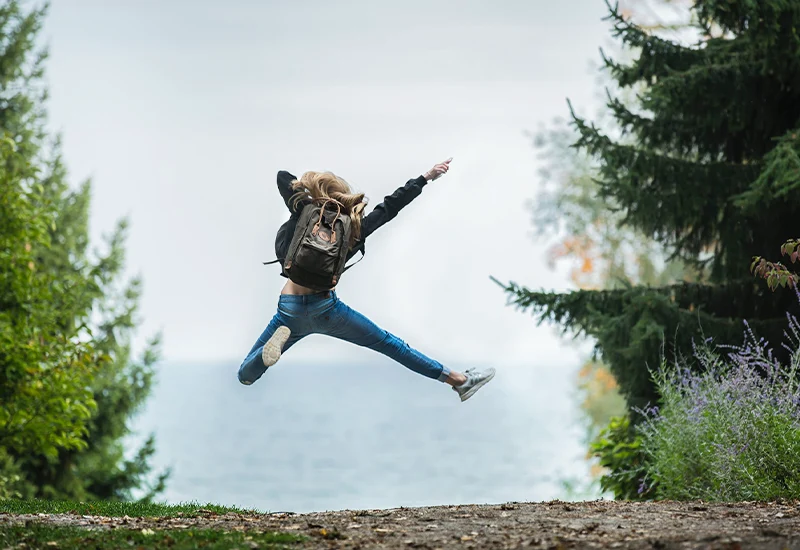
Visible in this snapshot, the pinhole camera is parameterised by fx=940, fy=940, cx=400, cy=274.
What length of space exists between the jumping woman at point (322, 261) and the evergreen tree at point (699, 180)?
3.52m

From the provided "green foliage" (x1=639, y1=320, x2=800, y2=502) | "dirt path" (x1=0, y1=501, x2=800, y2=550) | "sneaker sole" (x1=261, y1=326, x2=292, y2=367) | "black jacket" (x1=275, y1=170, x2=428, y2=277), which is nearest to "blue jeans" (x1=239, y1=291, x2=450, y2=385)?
"sneaker sole" (x1=261, y1=326, x2=292, y2=367)

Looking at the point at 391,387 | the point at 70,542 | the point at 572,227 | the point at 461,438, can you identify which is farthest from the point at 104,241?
the point at 391,387

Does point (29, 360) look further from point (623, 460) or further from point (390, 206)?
point (623, 460)

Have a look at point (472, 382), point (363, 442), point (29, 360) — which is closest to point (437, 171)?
point (472, 382)

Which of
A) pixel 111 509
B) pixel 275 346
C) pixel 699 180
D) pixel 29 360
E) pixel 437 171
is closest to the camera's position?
pixel 275 346

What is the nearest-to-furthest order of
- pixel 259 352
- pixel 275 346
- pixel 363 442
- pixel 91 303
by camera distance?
pixel 275 346 < pixel 259 352 < pixel 91 303 < pixel 363 442

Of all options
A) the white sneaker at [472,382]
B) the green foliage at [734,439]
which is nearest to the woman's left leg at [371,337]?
the white sneaker at [472,382]

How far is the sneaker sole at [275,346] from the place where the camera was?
20.7 ft

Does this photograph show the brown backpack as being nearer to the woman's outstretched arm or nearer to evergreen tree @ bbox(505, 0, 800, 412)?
the woman's outstretched arm

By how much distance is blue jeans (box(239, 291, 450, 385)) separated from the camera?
21.3 ft

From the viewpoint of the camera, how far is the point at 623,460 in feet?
32.3

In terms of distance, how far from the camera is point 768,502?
676 centimetres

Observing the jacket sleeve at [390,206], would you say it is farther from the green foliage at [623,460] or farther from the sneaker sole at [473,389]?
the green foliage at [623,460]

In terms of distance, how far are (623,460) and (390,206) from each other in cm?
465
